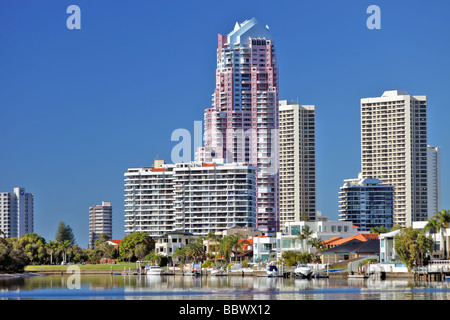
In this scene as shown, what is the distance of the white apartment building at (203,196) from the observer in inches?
7264

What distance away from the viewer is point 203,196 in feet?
610

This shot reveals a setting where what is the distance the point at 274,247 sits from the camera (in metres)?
136

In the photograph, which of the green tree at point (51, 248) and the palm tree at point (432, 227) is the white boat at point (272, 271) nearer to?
the palm tree at point (432, 227)

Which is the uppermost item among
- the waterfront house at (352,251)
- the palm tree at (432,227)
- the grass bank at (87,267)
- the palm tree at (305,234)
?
the palm tree at (432,227)

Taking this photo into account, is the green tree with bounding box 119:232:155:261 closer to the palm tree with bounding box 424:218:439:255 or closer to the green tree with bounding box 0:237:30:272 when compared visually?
the green tree with bounding box 0:237:30:272

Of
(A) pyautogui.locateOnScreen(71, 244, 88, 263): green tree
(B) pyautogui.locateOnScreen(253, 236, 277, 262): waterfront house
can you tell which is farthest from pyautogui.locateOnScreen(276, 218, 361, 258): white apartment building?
(A) pyautogui.locateOnScreen(71, 244, 88, 263): green tree

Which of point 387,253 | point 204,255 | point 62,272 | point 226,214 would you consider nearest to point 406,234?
point 387,253

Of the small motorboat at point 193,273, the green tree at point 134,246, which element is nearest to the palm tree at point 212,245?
the green tree at point 134,246

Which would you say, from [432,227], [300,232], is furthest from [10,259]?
[432,227]

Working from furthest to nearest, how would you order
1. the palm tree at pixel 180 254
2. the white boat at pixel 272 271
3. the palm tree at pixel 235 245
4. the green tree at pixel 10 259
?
the palm tree at pixel 180 254
the palm tree at pixel 235 245
the green tree at pixel 10 259
the white boat at pixel 272 271

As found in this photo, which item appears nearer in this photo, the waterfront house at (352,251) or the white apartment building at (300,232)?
the waterfront house at (352,251)

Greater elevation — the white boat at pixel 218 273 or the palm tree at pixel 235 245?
the palm tree at pixel 235 245
